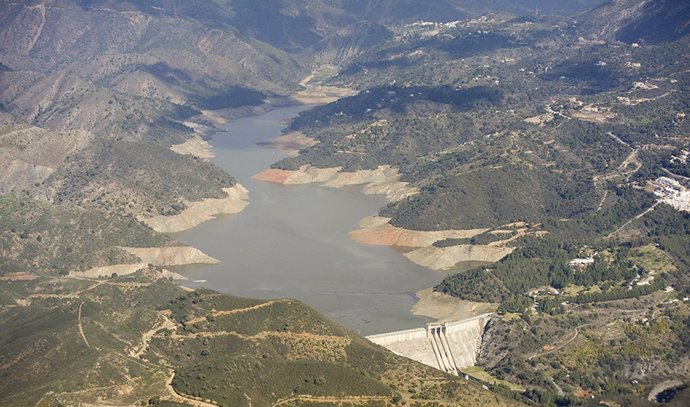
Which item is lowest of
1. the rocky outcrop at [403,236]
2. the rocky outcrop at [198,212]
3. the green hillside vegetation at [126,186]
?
the rocky outcrop at [198,212]

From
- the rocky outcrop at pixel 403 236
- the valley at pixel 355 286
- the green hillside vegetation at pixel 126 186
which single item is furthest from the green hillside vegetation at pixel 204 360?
the green hillside vegetation at pixel 126 186

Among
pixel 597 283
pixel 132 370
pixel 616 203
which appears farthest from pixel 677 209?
pixel 132 370

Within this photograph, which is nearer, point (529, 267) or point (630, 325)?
point (630, 325)

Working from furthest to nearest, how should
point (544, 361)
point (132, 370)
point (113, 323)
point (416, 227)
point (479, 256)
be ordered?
1. point (416, 227)
2. point (479, 256)
3. point (544, 361)
4. point (113, 323)
5. point (132, 370)

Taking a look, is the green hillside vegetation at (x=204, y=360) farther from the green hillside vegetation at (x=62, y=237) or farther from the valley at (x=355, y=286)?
the green hillside vegetation at (x=62, y=237)

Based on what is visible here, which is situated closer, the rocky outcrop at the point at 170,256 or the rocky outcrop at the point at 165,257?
the rocky outcrop at the point at 165,257

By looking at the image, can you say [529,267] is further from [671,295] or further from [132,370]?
[132,370]

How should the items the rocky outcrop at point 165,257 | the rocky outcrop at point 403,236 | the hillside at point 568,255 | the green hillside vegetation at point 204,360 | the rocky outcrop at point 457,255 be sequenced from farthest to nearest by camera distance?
the rocky outcrop at point 403,236, the rocky outcrop at point 457,255, the rocky outcrop at point 165,257, the hillside at point 568,255, the green hillside vegetation at point 204,360
